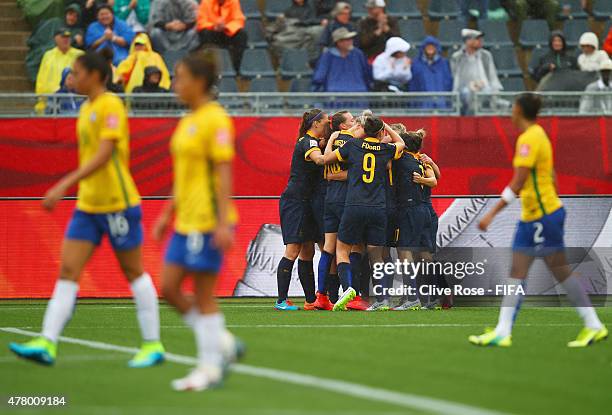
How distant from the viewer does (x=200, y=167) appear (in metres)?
7.51

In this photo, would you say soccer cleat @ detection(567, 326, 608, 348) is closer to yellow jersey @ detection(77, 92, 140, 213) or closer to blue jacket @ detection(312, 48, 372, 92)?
yellow jersey @ detection(77, 92, 140, 213)

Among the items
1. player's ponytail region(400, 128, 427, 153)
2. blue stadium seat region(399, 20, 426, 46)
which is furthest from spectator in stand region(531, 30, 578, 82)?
player's ponytail region(400, 128, 427, 153)

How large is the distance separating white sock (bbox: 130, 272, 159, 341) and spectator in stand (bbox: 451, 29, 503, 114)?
38.8 feet

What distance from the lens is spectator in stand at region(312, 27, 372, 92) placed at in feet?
64.3

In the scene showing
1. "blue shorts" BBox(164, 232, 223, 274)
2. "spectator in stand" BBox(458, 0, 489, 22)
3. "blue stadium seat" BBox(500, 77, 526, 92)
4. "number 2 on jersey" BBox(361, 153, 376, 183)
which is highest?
"spectator in stand" BBox(458, 0, 489, 22)

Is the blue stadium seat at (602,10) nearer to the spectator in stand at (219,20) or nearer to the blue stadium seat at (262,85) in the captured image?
the blue stadium seat at (262,85)

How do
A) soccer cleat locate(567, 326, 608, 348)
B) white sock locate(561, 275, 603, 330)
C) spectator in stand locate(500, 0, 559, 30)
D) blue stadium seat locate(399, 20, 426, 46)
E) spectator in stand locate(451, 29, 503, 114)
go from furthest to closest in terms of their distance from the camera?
spectator in stand locate(500, 0, 559, 30) → blue stadium seat locate(399, 20, 426, 46) → spectator in stand locate(451, 29, 503, 114) → white sock locate(561, 275, 603, 330) → soccer cleat locate(567, 326, 608, 348)

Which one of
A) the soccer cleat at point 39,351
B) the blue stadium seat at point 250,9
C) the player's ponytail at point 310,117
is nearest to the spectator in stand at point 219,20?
the blue stadium seat at point 250,9

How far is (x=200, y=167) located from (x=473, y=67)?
1343 centimetres

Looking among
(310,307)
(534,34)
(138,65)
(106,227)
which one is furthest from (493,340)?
(534,34)

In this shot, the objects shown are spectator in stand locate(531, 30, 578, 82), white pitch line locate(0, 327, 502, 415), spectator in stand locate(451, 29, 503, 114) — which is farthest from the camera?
spectator in stand locate(531, 30, 578, 82)

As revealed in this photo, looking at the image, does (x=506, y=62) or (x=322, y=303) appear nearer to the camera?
(x=322, y=303)

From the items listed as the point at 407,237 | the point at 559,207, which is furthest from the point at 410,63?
the point at 559,207

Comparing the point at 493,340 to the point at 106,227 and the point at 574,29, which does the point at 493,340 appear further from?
the point at 574,29
